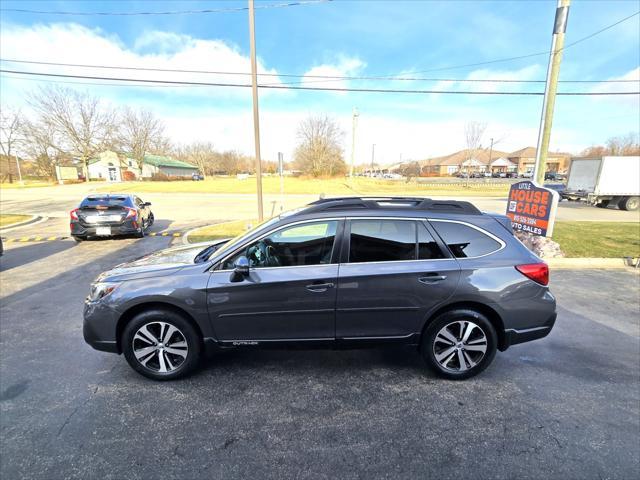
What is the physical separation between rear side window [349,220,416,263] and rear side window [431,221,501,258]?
11.9 inches

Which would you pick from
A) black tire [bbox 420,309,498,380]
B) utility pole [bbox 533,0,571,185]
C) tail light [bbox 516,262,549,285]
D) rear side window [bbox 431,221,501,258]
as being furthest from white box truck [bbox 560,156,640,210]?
black tire [bbox 420,309,498,380]

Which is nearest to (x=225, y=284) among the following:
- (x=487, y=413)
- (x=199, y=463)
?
(x=199, y=463)

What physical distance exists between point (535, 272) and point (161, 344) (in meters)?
3.64

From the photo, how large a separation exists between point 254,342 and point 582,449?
2676 millimetres

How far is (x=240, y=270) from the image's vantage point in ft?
9.09

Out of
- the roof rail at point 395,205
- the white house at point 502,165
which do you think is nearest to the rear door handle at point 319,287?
the roof rail at point 395,205

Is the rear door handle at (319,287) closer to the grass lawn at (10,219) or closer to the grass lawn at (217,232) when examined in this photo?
the grass lawn at (217,232)

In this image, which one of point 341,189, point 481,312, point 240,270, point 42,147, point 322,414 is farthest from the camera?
point 42,147

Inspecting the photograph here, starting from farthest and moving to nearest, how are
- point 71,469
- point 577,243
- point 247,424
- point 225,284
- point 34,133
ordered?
point 34,133 → point 577,243 → point 225,284 → point 247,424 → point 71,469

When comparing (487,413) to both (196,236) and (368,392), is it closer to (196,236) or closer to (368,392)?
(368,392)

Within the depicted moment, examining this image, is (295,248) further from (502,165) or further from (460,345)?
(502,165)

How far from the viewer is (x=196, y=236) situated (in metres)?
9.74

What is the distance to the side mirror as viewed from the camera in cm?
275

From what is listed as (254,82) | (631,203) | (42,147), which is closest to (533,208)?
(254,82)
